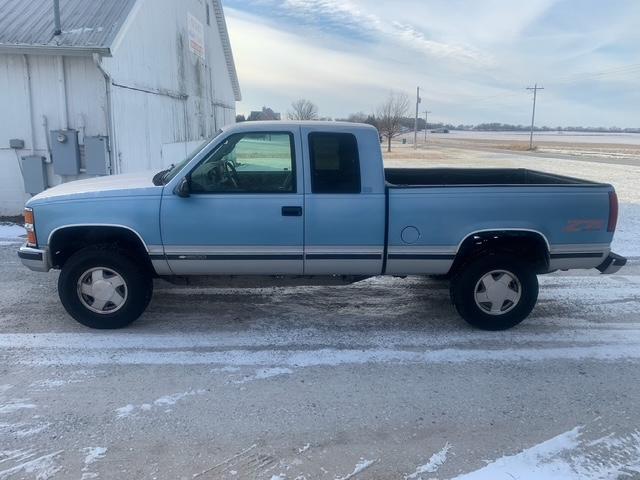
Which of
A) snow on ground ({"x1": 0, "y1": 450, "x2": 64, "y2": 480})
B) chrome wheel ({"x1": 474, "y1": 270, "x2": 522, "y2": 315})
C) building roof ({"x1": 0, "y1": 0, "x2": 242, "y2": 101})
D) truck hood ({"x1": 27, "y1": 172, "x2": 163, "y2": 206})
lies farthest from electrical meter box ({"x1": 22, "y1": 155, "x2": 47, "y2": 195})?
chrome wheel ({"x1": 474, "y1": 270, "x2": 522, "y2": 315})

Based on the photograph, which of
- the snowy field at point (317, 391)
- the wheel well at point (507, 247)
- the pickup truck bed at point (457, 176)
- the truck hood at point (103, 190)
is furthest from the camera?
the pickup truck bed at point (457, 176)

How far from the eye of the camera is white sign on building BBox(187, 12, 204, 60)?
1704 cm

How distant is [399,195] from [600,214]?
6.13 ft

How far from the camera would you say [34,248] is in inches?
188

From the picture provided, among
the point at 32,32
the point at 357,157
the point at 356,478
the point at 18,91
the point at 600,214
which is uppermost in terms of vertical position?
the point at 32,32

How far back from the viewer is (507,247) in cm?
497

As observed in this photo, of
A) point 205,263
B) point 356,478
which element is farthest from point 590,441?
point 205,263

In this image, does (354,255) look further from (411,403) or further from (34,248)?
(34,248)

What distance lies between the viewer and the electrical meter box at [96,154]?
9.84 metres

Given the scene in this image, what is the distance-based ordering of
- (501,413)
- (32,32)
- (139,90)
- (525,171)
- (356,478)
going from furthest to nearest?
(139,90) < (32,32) < (525,171) < (501,413) < (356,478)

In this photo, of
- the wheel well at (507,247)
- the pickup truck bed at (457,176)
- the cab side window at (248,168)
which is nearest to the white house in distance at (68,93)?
the cab side window at (248,168)

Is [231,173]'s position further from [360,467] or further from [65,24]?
[65,24]

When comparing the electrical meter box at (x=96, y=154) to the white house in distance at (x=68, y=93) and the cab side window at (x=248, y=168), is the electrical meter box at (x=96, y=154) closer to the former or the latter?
the white house in distance at (x=68, y=93)

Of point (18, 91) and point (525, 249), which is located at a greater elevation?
point (18, 91)
